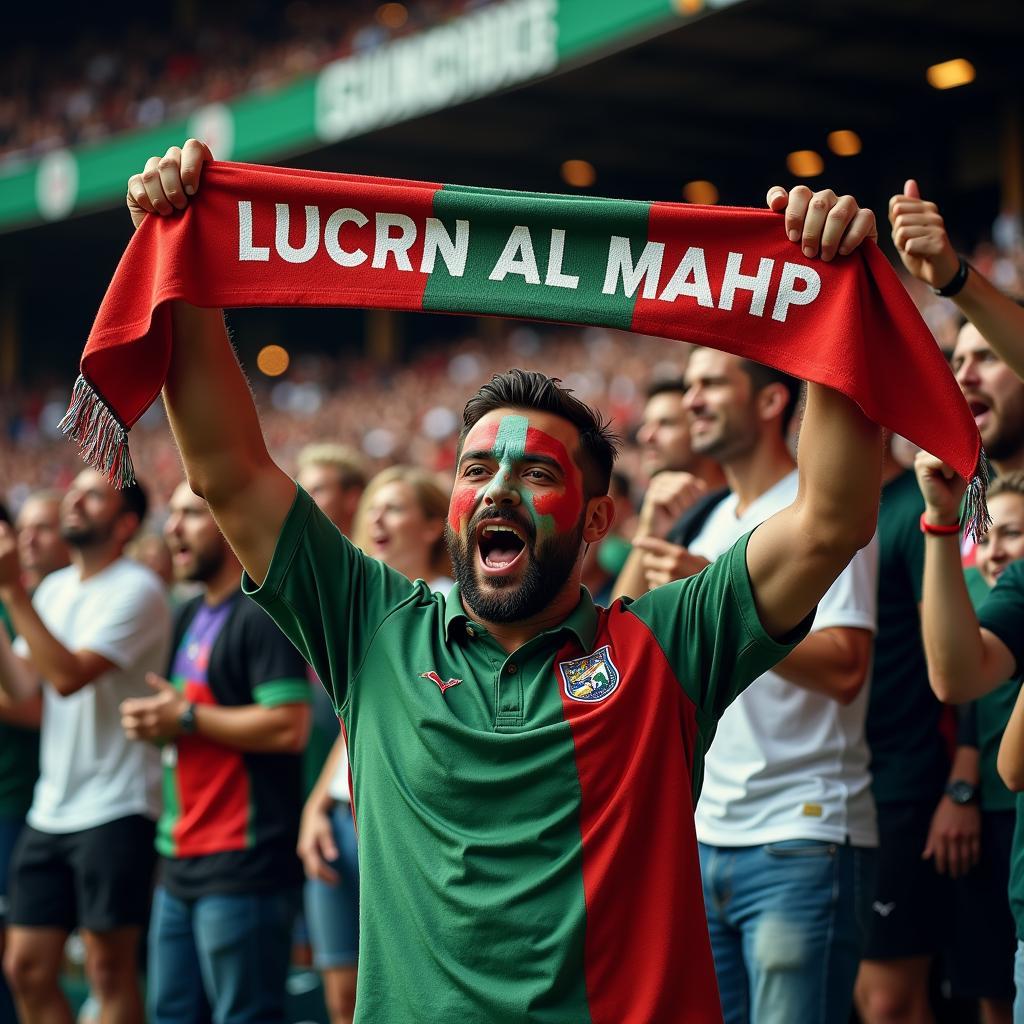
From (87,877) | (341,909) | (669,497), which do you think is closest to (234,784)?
(341,909)

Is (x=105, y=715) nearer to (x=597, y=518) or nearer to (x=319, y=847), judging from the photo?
(x=319, y=847)

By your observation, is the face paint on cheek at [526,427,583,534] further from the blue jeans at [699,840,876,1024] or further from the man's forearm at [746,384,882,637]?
the blue jeans at [699,840,876,1024]

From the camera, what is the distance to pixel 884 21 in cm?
1281

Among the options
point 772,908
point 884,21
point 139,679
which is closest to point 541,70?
point 884,21

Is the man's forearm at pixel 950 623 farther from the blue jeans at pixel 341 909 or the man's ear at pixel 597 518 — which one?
the blue jeans at pixel 341 909

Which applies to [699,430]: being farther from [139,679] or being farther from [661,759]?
[139,679]

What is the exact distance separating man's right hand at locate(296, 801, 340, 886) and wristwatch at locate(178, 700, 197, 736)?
0.45 m

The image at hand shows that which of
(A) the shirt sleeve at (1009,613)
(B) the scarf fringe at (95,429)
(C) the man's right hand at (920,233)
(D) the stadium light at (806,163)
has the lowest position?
(A) the shirt sleeve at (1009,613)

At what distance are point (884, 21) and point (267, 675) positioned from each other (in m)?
10.4

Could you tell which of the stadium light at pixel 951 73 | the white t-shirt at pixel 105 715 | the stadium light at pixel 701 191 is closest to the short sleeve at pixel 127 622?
the white t-shirt at pixel 105 715

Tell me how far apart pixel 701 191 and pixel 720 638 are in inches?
641

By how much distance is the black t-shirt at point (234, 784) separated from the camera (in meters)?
4.25

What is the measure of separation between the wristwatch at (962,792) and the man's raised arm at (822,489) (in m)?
1.44

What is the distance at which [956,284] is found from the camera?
284 centimetres
